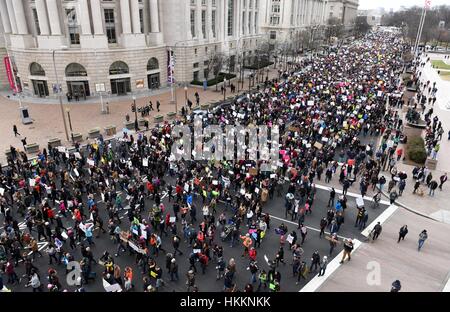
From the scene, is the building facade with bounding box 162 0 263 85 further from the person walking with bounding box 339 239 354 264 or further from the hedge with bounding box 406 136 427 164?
the person walking with bounding box 339 239 354 264

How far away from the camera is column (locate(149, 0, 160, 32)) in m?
54.5

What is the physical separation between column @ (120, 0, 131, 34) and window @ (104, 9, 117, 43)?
1.50m

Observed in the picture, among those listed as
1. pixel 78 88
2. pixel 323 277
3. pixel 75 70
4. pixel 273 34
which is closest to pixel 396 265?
pixel 323 277

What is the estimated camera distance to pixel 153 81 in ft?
186

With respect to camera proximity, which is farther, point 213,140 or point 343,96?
point 343,96

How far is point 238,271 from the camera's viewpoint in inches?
668

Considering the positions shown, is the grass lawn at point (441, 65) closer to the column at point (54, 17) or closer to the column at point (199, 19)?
the column at point (199, 19)

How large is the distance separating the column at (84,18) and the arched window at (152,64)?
1011 centimetres

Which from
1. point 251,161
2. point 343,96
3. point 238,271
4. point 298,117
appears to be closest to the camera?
point 238,271

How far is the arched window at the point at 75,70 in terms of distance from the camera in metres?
49.2

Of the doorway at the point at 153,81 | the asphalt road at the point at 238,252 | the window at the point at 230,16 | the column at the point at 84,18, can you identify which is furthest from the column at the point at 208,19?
the asphalt road at the point at 238,252

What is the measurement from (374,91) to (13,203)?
45282 mm
